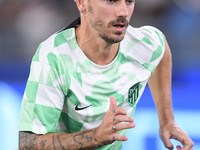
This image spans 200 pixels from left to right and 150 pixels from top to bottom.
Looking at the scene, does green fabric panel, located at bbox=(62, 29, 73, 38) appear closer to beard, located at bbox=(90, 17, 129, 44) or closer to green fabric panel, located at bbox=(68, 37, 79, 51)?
green fabric panel, located at bbox=(68, 37, 79, 51)

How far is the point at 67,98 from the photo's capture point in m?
2.04

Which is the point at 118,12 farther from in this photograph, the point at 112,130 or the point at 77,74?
the point at 112,130

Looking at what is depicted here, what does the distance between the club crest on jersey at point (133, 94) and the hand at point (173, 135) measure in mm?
294

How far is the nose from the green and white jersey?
313 millimetres

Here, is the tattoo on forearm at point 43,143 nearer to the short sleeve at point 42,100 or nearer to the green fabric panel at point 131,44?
the short sleeve at point 42,100

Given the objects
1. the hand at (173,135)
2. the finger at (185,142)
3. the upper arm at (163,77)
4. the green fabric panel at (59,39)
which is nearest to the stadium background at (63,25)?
the upper arm at (163,77)

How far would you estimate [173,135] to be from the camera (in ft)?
7.73

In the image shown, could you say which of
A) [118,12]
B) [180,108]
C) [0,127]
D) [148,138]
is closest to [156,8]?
[180,108]

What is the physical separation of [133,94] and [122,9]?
1.91 ft

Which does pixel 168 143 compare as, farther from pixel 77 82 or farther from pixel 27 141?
pixel 27 141

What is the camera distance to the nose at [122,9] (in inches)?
75.1

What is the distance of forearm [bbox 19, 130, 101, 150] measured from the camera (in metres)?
1.87

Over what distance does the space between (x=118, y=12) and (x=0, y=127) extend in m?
2.36

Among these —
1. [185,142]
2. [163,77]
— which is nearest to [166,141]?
[185,142]
